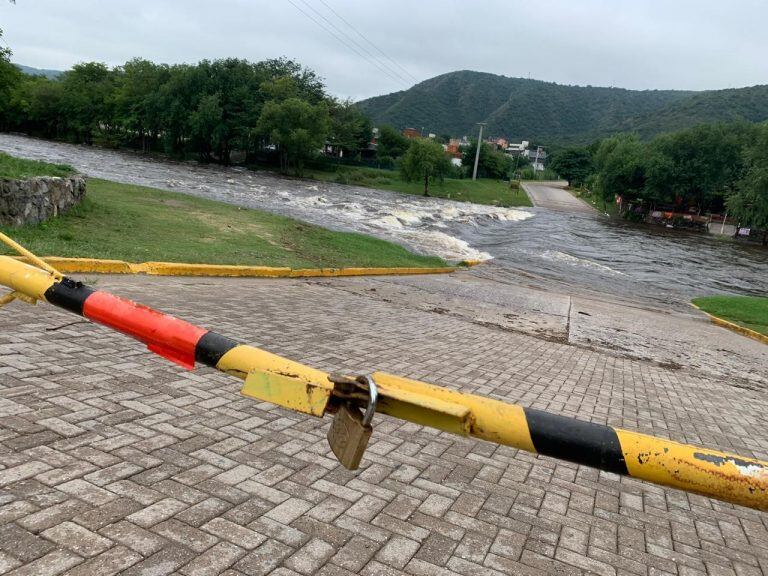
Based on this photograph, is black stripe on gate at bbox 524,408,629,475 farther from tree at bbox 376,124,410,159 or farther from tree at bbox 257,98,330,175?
tree at bbox 376,124,410,159

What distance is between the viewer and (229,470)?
3.31 m

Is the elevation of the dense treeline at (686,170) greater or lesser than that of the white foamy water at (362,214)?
greater

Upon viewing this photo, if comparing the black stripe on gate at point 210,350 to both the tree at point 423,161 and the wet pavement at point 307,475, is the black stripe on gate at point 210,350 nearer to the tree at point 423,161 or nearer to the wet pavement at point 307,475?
the wet pavement at point 307,475

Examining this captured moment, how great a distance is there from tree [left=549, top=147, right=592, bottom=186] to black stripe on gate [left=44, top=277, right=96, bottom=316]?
384ft

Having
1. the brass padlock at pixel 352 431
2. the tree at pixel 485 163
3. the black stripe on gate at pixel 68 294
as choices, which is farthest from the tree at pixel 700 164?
the black stripe on gate at pixel 68 294

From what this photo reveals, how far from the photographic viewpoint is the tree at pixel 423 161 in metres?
62.5

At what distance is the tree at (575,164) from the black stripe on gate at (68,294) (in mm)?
117182

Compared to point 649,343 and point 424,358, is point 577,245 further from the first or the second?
point 424,358

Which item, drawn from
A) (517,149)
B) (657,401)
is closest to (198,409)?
(657,401)

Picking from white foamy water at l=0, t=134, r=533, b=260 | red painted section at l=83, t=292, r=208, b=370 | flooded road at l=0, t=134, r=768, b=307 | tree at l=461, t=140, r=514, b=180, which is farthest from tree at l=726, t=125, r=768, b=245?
red painted section at l=83, t=292, r=208, b=370

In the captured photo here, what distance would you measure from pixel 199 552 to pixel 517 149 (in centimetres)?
20333

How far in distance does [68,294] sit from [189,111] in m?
73.1

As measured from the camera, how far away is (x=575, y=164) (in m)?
115

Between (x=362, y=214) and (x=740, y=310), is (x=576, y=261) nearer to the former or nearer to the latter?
(x=740, y=310)
